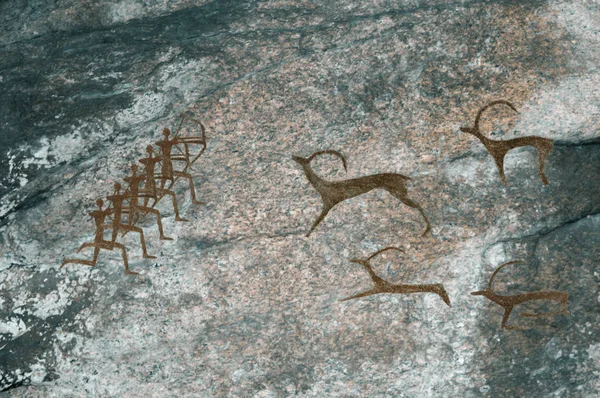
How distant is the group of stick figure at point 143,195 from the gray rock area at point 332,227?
22 mm

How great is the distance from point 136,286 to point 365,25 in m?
1.03

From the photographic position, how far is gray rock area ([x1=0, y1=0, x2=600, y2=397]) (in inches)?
79.3

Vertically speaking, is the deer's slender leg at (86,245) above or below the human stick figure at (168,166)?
below

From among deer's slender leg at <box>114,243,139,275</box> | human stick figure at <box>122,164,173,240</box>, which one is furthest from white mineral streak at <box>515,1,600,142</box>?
deer's slender leg at <box>114,243,139,275</box>

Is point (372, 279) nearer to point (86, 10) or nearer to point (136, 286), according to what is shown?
point (136, 286)

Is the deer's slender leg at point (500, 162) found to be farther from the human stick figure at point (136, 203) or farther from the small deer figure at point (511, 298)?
the human stick figure at point (136, 203)

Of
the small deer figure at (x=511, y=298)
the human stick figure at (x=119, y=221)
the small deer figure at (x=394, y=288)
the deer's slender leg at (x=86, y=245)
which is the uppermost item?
the human stick figure at (x=119, y=221)

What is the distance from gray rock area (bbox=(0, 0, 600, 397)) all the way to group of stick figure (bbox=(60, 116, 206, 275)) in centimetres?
2

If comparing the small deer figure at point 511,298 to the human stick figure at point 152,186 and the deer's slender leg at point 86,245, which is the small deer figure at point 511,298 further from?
the deer's slender leg at point 86,245

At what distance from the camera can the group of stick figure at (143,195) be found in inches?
80.0

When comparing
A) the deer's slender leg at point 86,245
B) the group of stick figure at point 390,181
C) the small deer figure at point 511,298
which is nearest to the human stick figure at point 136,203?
the deer's slender leg at point 86,245

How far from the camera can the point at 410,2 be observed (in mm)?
2109

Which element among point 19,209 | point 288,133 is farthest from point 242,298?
point 19,209

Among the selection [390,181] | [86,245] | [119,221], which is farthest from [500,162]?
[86,245]
